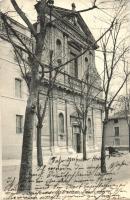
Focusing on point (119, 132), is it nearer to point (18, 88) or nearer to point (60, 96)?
point (60, 96)

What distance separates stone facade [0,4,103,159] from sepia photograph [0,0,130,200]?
0.07 metres

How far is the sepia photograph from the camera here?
29.6 feet

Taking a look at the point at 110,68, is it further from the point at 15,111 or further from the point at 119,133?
the point at 119,133

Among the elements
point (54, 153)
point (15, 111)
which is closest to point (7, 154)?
point (15, 111)

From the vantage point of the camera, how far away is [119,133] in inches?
2067

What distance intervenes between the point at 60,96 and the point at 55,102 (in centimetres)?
70

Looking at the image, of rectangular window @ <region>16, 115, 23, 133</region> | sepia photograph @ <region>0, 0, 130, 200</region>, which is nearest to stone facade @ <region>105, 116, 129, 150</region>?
sepia photograph @ <region>0, 0, 130, 200</region>

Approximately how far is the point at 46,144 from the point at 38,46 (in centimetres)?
1442

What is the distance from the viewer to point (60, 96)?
25578 mm

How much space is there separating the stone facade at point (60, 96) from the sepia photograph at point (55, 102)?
7cm

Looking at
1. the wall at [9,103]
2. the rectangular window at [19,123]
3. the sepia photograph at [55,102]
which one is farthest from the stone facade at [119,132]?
the rectangular window at [19,123]

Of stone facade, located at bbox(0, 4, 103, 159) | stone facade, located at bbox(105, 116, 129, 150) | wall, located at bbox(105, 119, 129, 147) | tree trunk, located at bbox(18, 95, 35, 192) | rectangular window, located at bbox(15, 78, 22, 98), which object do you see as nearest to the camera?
tree trunk, located at bbox(18, 95, 35, 192)

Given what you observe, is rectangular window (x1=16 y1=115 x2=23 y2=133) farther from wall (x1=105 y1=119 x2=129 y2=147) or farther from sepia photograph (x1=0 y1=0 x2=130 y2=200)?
wall (x1=105 y1=119 x2=129 y2=147)

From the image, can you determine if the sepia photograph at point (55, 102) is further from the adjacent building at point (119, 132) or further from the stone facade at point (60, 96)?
the adjacent building at point (119, 132)
